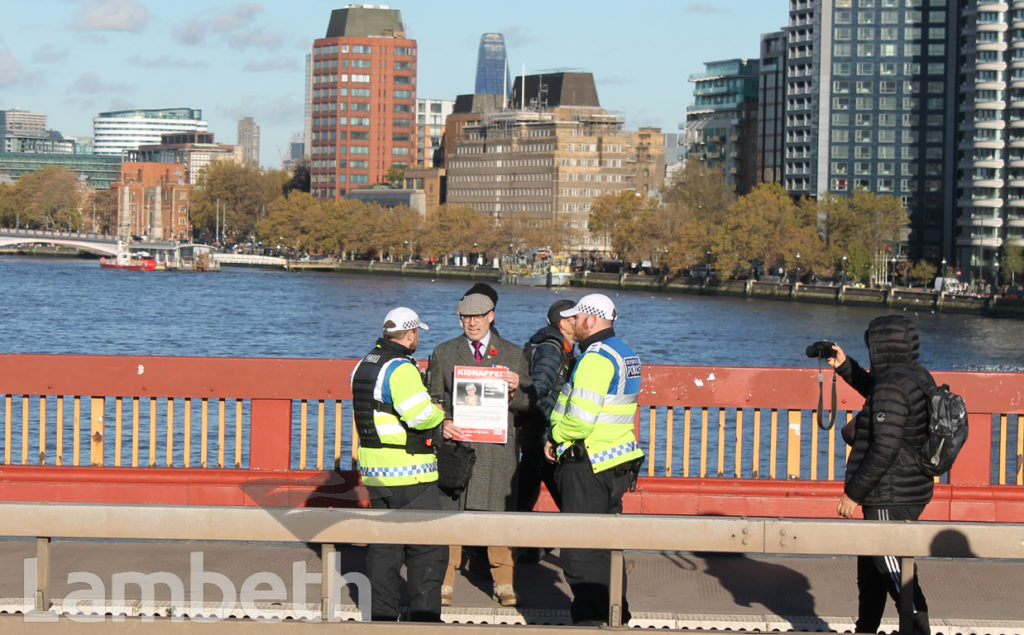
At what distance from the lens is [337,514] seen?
607 centimetres

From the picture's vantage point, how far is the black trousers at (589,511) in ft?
24.6

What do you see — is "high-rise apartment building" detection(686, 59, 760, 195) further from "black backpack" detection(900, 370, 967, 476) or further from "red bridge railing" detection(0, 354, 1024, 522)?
"black backpack" detection(900, 370, 967, 476)

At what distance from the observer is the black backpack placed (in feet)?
23.5

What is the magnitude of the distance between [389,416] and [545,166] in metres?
172

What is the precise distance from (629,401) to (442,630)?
7.52ft

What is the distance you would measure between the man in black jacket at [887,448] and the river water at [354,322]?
31892 millimetres

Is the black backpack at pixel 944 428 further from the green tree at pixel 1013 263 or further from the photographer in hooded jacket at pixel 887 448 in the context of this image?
the green tree at pixel 1013 263

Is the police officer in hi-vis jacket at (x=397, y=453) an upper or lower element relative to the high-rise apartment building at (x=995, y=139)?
lower

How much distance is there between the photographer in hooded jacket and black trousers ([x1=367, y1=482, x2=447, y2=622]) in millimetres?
1994

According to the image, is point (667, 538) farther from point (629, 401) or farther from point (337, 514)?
point (629, 401)

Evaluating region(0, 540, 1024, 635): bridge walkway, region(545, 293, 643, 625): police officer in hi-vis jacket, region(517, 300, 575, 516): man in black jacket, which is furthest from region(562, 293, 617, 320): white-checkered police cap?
region(0, 540, 1024, 635): bridge walkway

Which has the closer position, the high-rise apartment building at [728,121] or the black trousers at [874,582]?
the black trousers at [874,582]

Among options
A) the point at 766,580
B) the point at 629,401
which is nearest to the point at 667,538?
the point at 629,401

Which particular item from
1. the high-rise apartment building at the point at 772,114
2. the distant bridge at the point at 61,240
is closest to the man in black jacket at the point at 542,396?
the high-rise apartment building at the point at 772,114
